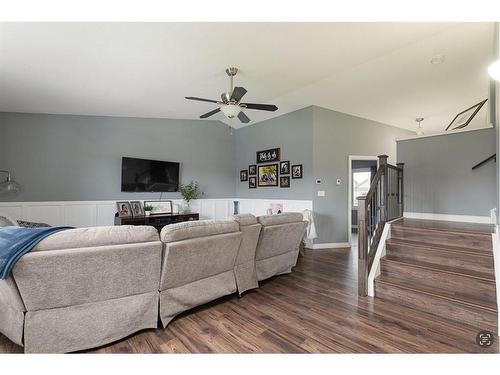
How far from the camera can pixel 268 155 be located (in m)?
6.21

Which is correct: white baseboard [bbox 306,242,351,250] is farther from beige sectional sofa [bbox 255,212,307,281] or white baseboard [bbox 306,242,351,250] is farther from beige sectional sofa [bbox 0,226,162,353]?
beige sectional sofa [bbox 0,226,162,353]

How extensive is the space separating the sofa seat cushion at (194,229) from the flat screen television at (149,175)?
3.94 m

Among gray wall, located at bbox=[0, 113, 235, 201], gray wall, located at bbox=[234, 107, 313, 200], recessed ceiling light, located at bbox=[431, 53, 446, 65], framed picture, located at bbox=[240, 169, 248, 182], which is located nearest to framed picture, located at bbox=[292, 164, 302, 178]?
gray wall, located at bbox=[234, 107, 313, 200]

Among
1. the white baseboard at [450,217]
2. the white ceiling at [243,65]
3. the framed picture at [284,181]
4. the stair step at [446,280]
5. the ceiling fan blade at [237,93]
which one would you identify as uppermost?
the white ceiling at [243,65]

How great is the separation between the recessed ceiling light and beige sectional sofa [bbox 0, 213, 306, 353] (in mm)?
3766

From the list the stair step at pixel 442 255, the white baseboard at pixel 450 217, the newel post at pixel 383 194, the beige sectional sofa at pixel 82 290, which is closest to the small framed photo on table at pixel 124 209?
the beige sectional sofa at pixel 82 290

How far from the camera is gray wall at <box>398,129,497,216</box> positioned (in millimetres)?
3846

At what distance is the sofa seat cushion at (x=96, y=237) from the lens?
1.79 metres

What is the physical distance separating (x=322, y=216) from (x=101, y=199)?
15.6 ft

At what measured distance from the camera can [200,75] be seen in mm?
3969

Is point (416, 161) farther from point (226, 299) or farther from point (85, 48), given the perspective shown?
point (85, 48)

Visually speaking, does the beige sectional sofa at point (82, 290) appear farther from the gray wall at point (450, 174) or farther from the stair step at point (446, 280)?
the gray wall at point (450, 174)

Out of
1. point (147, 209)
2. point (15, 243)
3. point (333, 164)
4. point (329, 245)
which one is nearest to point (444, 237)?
point (329, 245)

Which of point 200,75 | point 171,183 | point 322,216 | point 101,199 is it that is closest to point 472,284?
point 322,216
